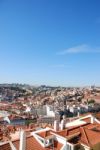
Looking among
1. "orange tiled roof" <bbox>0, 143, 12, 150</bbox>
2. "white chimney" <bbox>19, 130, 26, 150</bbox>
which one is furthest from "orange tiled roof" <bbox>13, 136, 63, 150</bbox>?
"white chimney" <bbox>19, 130, 26, 150</bbox>

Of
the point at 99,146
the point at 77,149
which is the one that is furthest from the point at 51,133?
the point at 99,146

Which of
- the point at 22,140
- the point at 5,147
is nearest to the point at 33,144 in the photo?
the point at 22,140

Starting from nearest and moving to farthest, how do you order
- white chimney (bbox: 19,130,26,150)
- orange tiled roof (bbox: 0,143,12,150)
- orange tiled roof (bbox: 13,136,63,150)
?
1. white chimney (bbox: 19,130,26,150)
2. orange tiled roof (bbox: 0,143,12,150)
3. orange tiled roof (bbox: 13,136,63,150)

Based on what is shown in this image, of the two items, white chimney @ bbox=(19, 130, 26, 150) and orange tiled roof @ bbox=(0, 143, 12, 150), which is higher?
white chimney @ bbox=(19, 130, 26, 150)

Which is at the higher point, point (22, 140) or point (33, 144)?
point (22, 140)

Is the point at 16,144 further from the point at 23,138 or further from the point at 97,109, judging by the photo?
the point at 97,109

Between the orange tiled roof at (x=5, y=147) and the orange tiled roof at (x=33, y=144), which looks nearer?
the orange tiled roof at (x=5, y=147)

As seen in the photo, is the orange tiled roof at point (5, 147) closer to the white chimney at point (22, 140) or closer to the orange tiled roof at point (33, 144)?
the orange tiled roof at point (33, 144)

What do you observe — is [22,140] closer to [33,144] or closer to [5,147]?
[5,147]

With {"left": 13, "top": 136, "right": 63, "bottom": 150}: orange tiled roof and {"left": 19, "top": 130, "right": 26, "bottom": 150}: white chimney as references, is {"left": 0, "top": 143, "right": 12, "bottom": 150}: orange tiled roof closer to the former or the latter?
{"left": 13, "top": 136, "right": 63, "bottom": 150}: orange tiled roof

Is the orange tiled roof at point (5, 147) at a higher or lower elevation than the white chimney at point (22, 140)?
lower

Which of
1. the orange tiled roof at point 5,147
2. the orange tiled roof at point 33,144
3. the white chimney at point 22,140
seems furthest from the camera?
the orange tiled roof at point 33,144

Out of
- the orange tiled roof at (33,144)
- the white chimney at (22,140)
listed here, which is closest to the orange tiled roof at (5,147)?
the orange tiled roof at (33,144)
